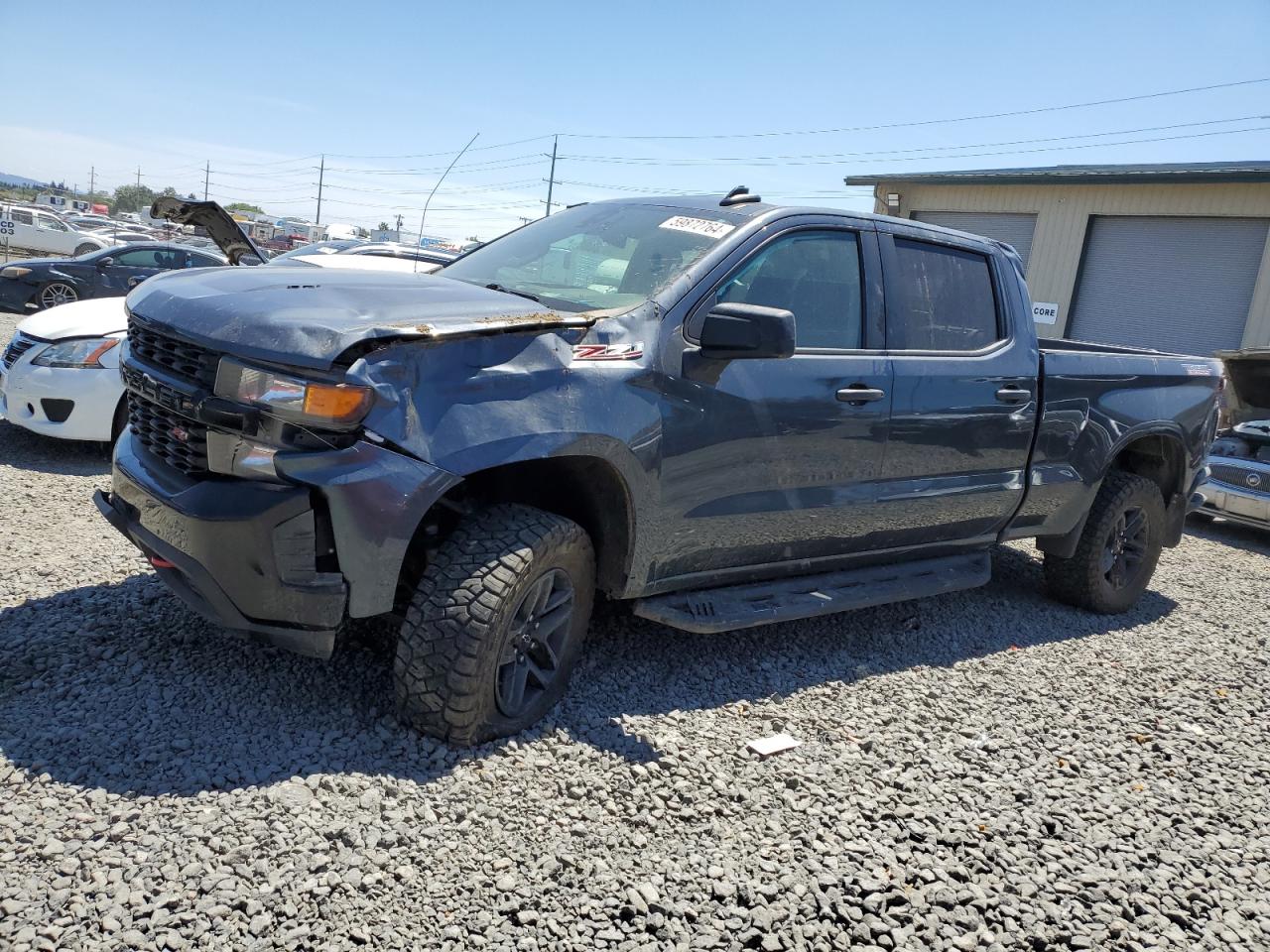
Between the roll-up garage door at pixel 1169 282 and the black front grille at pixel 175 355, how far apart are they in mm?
15369

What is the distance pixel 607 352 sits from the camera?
3.32m

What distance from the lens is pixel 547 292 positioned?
3.84m

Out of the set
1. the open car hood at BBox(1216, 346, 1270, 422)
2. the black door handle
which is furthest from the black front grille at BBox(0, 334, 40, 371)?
the open car hood at BBox(1216, 346, 1270, 422)

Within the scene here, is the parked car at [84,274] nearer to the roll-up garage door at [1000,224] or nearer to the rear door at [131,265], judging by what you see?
the rear door at [131,265]

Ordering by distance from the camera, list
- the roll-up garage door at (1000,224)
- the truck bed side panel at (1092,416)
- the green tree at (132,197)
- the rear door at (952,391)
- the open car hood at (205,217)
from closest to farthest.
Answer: the rear door at (952,391) < the truck bed side panel at (1092,416) < the open car hood at (205,217) < the roll-up garage door at (1000,224) < the green tree at (132,197)

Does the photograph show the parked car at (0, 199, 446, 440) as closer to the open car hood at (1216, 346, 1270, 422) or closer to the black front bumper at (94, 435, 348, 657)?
the black front bumper at (94, 435, 348, 657)

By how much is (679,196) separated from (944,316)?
4.38 feet

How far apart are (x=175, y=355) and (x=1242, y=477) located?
8.68m

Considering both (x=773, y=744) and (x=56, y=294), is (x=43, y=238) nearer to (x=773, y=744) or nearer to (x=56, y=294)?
(x=56, y=294)

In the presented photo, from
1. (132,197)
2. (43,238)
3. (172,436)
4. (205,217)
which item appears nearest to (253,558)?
(172,436)

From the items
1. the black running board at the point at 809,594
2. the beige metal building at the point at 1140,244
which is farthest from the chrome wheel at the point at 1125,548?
the beige metal building at the point at 1140,244

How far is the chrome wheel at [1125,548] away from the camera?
18.5ft

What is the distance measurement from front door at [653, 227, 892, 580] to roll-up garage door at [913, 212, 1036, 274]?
14.8 metres

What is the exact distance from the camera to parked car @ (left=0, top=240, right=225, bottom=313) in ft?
43.2
